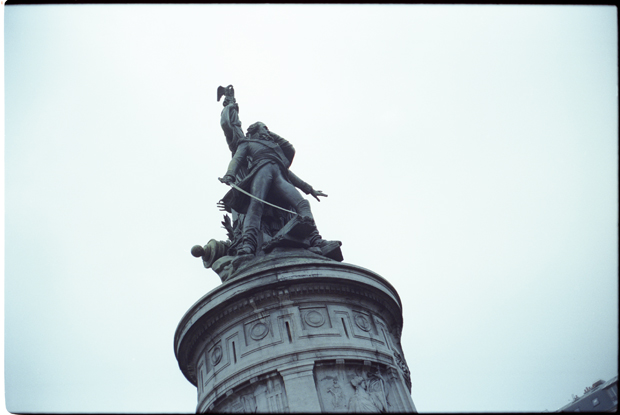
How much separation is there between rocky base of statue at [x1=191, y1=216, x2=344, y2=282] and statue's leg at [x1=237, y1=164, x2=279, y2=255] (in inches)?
8.8

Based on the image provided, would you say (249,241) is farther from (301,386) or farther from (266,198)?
(301,386)

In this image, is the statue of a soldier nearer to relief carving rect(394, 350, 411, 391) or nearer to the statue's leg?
the statue's leg

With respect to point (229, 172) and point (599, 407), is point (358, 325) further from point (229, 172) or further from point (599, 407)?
point (599, 407)

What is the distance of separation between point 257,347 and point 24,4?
6383mm

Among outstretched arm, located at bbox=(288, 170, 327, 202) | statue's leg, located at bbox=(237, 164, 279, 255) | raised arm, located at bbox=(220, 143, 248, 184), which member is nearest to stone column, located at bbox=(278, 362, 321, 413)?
statue's leg, located at bbox=(237, 164, 279, 255)

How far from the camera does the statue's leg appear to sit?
12.4 metres

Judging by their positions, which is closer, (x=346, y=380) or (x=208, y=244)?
(x=346, y=380)

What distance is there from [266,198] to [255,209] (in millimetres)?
572

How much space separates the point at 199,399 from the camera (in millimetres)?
10422

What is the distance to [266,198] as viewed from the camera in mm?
13664

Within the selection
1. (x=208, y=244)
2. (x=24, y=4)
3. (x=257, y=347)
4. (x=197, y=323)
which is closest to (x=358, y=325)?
(x=257, y=347)

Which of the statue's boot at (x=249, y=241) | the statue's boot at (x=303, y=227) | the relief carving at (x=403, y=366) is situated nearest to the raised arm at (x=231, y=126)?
the statue's boot at (x=249, y=241)

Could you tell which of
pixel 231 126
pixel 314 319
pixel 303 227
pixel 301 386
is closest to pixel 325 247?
pixel 303 227

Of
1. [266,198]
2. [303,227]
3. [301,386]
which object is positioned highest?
[266,198]
